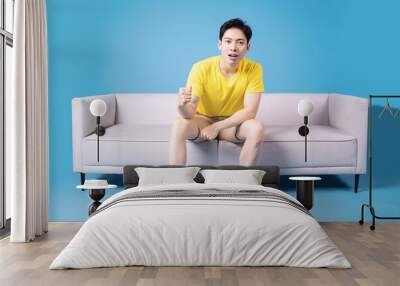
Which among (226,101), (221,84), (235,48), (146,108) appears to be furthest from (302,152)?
(146,108)

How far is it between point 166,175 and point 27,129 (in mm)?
1049

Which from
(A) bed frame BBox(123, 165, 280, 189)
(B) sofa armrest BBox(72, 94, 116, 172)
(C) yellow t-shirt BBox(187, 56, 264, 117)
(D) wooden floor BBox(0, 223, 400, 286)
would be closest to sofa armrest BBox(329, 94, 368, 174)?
(C) yellow t-shirt BBox(187, 56, 264, 117)

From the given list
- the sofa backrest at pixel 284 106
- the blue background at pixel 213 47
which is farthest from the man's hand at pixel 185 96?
the sofa backrest at pixel 284 106

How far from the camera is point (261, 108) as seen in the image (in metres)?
6.81

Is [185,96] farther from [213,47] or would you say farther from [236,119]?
[213,47]

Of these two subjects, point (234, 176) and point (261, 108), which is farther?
point (261, 108)

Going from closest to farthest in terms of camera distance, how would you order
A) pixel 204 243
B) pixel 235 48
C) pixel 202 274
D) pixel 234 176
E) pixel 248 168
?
pixel 202 274 → pixel 204 243 → pixel 234 176 → pixel 248 168 → pixel 235 48

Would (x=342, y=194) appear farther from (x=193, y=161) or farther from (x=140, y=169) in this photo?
(x=140, y=169)

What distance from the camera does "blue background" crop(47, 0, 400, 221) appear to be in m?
6.79

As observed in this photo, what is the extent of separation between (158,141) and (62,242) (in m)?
1.65

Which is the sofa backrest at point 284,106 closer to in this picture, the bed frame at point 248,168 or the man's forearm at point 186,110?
the man's forearm at point 186,110

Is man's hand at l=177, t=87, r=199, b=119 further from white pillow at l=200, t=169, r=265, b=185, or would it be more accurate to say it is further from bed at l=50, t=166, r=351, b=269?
bed at l=50, t=166, r=351, b=269

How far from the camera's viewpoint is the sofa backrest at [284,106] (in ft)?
22.3

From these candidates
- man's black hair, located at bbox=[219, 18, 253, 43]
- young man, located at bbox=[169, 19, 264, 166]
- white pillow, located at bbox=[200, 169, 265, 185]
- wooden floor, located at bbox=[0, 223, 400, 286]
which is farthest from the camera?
man's black hair, located at bbox=[219, 18, 253, 43]
